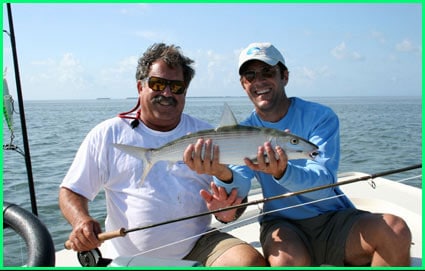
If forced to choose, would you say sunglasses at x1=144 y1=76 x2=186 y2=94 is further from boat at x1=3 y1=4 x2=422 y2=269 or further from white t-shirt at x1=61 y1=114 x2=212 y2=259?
boat at x1=3 y1=4 x2=422 y2=269

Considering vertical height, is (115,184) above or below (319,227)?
above

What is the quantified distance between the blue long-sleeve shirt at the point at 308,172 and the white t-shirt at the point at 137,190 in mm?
353

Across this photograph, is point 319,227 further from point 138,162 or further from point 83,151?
point 83,151

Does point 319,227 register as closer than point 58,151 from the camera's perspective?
Yes

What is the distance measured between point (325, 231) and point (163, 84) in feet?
5.64

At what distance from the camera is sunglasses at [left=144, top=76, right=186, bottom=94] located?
3293 mm

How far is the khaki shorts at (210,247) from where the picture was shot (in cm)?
288

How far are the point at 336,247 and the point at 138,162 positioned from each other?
161 centimetres

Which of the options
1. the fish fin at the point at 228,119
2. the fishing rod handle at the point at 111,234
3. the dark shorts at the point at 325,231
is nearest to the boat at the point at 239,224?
the fishing rod handle at the point at 111,234

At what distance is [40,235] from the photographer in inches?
73.4

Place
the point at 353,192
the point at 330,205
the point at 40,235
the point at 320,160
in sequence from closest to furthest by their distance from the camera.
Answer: the point at 40,235, the point at 320,160, the point at 330,205, the point at 353,192

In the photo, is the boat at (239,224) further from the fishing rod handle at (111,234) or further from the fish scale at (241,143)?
the fish scale at (241,143)

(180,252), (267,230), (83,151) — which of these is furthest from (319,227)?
(83,151)

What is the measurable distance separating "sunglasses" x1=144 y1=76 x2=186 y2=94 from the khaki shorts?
1214 millimetres
